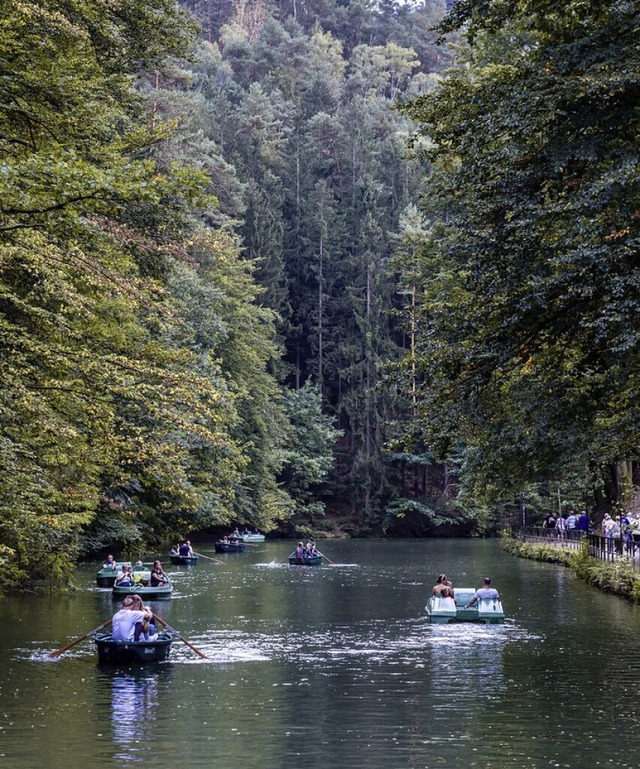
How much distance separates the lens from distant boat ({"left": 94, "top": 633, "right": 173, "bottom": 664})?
22.5 metres

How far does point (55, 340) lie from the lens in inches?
938

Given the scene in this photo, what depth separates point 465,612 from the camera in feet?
100

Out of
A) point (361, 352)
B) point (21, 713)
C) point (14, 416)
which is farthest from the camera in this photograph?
point (361, 352)

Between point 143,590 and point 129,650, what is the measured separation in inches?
502

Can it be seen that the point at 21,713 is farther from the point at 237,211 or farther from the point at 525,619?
the point at 237,211

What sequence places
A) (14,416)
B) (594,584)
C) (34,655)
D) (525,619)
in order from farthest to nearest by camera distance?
1. (594,584)
2. (525,619)
3. (34,655)
4. (14,416)

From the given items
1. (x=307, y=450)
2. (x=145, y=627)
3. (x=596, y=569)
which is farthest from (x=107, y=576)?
(x=307, y=450)

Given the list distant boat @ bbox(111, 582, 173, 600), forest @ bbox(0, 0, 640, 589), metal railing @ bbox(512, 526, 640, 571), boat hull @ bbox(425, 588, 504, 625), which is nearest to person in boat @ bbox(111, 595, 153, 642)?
forest @ bbox(0, 0, 640, 589)

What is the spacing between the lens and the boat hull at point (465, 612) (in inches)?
1192

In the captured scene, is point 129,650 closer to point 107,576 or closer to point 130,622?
point 130,622

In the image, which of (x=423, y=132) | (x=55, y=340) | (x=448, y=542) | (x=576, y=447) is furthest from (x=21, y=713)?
(x=448, y=542)

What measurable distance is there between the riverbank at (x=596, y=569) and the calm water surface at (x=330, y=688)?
0.62 metres

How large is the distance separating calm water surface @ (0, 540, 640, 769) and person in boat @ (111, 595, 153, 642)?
78 centimetres

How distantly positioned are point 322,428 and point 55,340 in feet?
215
